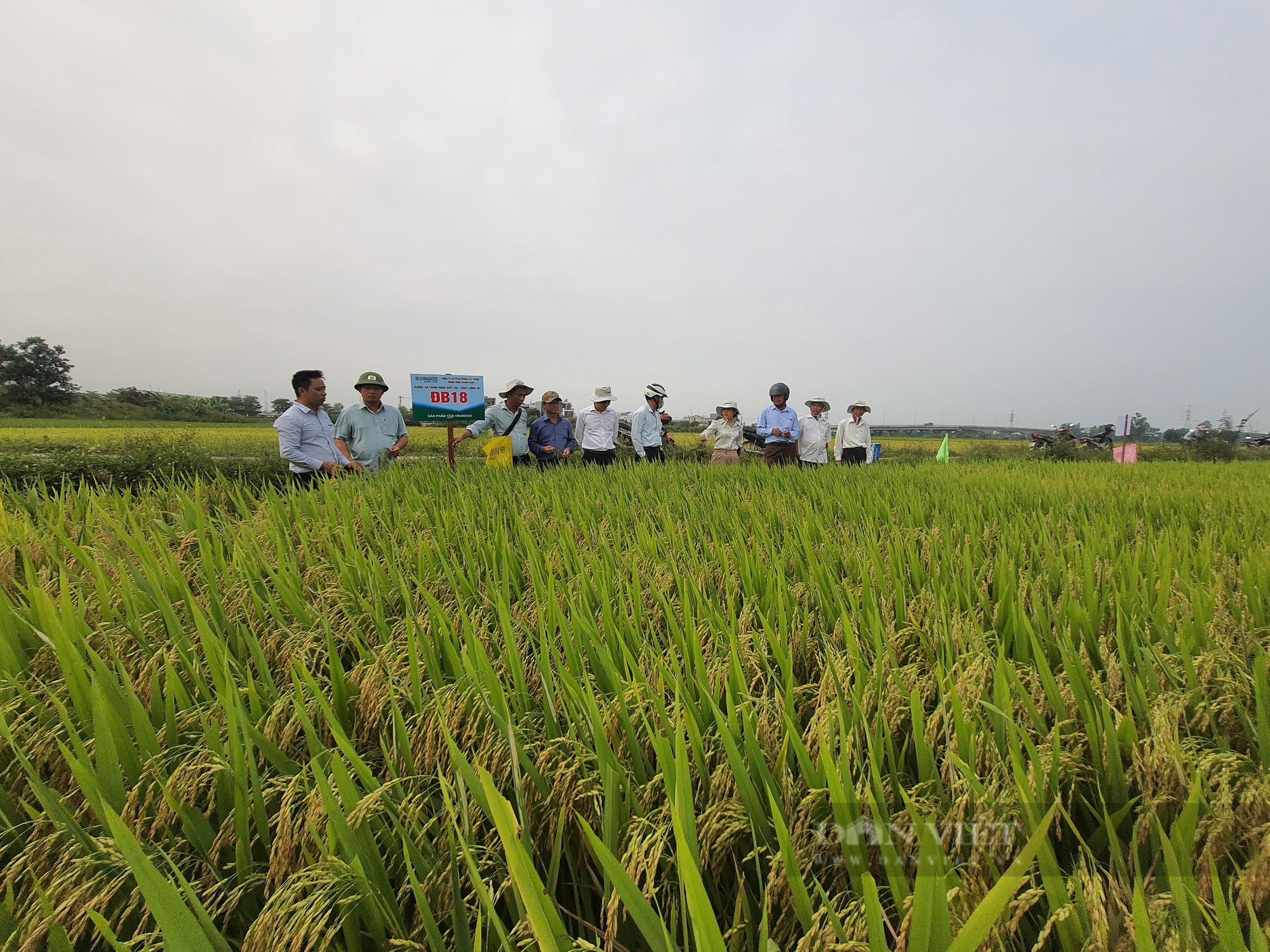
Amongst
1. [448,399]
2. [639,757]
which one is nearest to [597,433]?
[448,399]

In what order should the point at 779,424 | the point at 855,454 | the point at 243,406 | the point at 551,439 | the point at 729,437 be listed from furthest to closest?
the point at 243,406 < the point at 855,454 < the point at 729,437 < the point at 779,424 < the point at 551,439

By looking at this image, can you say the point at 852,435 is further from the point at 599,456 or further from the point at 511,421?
the point at 511,421

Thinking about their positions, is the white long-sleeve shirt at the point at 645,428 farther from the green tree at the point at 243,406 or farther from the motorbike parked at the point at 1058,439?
the green tree at the point at 243,406

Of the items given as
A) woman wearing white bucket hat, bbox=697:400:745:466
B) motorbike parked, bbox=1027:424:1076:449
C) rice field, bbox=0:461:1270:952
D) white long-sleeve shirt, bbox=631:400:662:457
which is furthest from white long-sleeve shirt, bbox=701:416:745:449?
motorbike parked, bbox=1027:424:1076:449

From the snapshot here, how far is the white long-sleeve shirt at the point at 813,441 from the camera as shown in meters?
7.59

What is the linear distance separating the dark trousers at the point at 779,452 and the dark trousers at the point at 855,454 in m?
1.00

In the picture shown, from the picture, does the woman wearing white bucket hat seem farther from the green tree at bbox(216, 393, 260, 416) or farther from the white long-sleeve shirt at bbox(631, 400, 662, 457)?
the green tree at bbox(216, 393, 260, 416)

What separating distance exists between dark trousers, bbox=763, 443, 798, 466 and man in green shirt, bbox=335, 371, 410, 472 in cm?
474

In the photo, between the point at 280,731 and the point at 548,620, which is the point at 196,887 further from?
the point at 548,620

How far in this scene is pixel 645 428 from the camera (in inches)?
297

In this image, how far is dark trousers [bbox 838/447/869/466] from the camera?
8133 mm

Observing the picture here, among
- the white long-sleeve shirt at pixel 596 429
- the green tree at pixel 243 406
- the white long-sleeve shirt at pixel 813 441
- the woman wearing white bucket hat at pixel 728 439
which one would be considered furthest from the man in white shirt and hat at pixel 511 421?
the green tree at pixel 243 406

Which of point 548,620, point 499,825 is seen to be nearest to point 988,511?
point 548,620

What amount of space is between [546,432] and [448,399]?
1.21 metres
